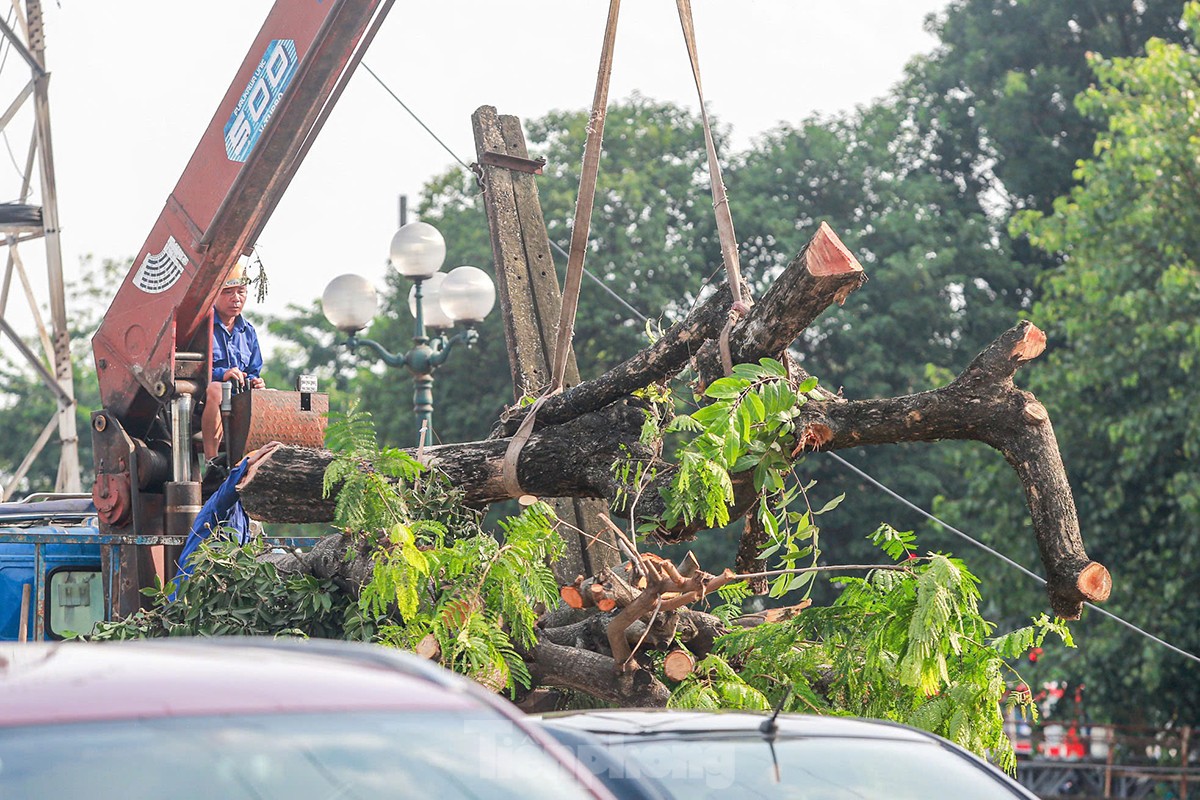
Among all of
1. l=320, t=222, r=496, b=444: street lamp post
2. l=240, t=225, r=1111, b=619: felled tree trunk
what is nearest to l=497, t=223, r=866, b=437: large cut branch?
l=240, t=225, r=1111, b=619: felled tree trunk

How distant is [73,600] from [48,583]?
185 mm

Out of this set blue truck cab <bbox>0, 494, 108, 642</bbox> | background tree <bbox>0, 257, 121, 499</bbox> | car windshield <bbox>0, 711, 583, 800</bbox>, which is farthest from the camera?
background tree <bbox>0, 257, 121, 499</bbox>

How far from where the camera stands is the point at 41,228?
1948 centimetres

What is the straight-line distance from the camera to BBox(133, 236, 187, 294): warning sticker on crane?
1003 cm

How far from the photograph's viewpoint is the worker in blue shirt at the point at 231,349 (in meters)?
9.76

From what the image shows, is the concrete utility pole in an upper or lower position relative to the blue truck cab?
upper

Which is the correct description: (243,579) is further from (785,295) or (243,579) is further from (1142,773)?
(1142,773)

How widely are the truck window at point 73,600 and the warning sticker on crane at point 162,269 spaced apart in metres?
1.90

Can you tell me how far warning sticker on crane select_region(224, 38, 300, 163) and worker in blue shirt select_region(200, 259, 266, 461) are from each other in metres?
0.80

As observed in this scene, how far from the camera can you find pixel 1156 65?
19.7m

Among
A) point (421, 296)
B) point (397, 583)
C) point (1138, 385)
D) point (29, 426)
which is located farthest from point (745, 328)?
point (29, 426)

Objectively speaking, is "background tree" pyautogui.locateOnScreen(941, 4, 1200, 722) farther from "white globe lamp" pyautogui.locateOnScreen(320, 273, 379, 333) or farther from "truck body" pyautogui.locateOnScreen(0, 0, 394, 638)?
"truck body" pyautogui.locateOnScreen(0, 0, 394, 638)

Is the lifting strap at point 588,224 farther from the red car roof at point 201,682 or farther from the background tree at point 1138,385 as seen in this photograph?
the background tree at point 1138,385

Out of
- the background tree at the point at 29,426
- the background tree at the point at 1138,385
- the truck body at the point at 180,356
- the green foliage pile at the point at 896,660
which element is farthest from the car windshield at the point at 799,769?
the background tree at the point at 29,426
